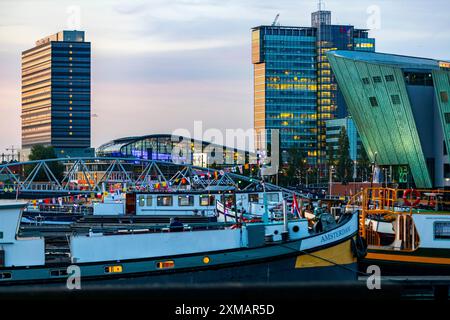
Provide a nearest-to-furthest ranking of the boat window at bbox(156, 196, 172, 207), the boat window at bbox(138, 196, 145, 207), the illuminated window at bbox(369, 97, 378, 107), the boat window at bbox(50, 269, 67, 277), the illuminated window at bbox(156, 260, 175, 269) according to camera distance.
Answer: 1. the boat window at bbox(50, 269, 67, 277)
2. the illuminated window at bbox(156, 260, 175, 269)
3. the boat window at bbox(156, 196, 172, 207)
4. the boat window at bbox(138, 196, 145, 207)
5. the illuminated window at bbox(369, 97, 378, 107)

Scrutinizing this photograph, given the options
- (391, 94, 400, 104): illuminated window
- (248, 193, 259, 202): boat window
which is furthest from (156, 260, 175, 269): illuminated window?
(391, 94, 400, 104): illuminated window

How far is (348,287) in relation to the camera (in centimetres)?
766

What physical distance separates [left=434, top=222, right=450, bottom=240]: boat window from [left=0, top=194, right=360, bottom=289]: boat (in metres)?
5.30

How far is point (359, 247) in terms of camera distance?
32.1m

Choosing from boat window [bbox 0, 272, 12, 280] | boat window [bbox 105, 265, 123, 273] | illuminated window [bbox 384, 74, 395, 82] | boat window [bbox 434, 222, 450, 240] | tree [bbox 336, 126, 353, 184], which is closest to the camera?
boat window [bbox 0, 272, 12, 280]

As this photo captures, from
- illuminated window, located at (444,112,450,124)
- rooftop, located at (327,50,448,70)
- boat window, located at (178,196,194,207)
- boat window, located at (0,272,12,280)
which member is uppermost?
rooftop, located at (327,50,448,70)

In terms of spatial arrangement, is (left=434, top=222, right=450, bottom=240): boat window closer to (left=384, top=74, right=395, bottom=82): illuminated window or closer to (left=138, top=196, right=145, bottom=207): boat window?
(left=138, top=196, right=145, bottom=207): boat window

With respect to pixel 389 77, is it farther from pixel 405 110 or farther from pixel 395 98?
pixel 405 110

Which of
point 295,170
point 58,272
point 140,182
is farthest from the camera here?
point 295,170

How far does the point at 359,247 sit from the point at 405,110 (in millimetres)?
61649

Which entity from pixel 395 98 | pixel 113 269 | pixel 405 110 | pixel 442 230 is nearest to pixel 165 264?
pixel 113 269

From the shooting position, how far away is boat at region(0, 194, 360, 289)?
84.2 ft

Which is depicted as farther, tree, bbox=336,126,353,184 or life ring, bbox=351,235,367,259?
tree, bbox=336,126,353,184
